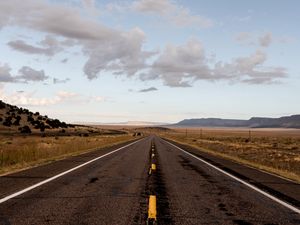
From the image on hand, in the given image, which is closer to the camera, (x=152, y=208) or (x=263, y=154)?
(x=152, y=208)

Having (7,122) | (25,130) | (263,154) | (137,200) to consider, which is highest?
(7,122)

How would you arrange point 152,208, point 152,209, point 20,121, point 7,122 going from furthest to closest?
point 20,121 < point 7,122 < point 152,208 < point 152,209

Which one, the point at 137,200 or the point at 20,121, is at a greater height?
the point at 20,121

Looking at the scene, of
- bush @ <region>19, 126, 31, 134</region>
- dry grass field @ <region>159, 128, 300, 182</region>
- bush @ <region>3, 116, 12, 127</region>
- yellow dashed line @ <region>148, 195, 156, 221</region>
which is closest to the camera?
yellow dashed line @ <region>148, 195, 156, 221</region>

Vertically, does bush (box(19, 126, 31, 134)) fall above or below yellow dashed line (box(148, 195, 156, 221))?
above

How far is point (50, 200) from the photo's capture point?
28.9 feet

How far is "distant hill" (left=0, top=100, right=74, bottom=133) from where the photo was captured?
71.3 m

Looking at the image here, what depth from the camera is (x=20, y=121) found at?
7862 cm

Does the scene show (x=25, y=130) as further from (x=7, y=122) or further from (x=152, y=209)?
(x=152, y=209)

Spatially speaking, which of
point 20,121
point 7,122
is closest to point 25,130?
point 7,122

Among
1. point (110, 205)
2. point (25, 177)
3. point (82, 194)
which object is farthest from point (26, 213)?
point (25, 177)

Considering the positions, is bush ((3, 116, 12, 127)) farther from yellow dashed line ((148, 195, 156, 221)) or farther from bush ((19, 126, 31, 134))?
yellow dashed line ((148, 195, 156, 221))

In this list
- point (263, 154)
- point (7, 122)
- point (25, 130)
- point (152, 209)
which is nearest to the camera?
point (152, 209)

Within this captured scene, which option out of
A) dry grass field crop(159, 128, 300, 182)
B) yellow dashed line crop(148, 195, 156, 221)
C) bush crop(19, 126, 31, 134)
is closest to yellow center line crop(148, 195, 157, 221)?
yellow dashed line crop(148, 195, 156, 221)
